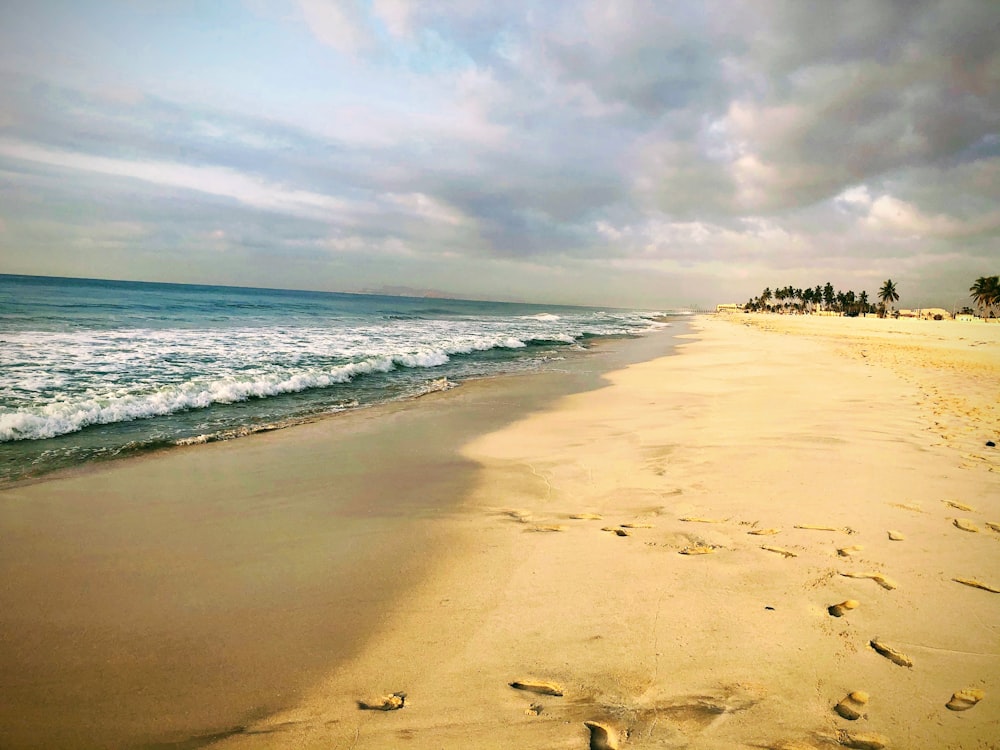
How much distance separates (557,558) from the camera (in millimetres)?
3898

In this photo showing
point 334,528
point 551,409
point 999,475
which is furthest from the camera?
point 551,409

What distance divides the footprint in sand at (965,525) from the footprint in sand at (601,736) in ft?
13.2

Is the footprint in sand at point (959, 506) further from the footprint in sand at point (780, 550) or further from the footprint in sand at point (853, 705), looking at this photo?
the footprint in sand at point (853, 705)

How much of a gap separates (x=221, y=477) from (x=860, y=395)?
12.6m

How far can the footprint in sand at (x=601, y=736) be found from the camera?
2127mm

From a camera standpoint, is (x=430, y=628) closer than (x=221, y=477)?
Yes

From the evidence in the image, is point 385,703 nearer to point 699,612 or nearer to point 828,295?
point 699,612

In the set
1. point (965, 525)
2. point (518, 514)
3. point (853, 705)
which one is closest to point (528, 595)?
point (518, 514)

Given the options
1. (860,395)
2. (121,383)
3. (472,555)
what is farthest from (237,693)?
(860,395)

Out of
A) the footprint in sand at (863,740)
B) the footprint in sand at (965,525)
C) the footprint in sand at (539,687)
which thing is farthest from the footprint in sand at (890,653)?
the footprint in sand at (965,525)

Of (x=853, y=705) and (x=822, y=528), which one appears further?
(x=822, y=528)

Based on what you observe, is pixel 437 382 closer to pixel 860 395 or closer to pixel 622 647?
pixel 860 395

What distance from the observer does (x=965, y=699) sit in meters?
2.30

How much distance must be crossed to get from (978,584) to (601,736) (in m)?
3.09
